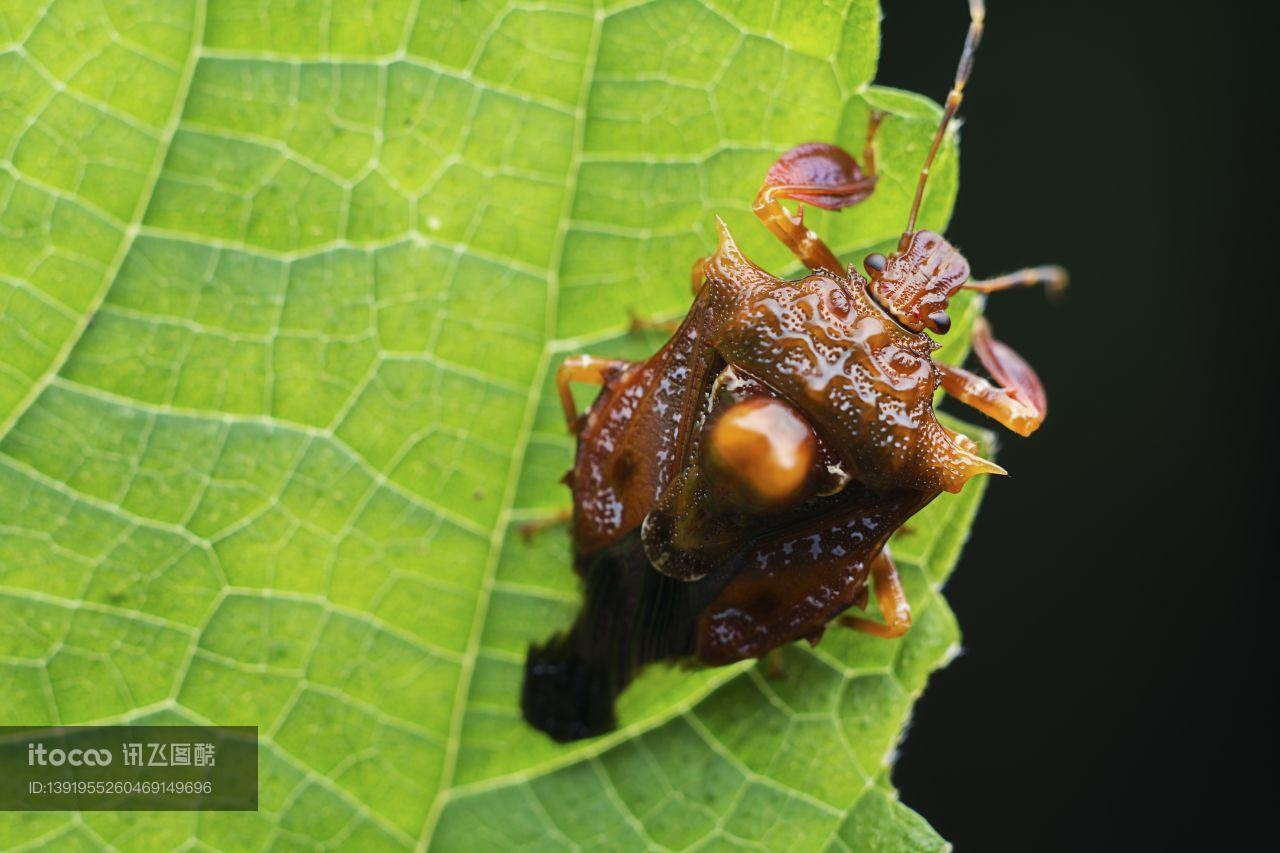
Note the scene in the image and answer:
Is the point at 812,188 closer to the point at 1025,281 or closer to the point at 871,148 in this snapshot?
the point at 871,148

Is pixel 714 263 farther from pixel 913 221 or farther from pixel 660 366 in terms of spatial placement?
pixel 913 221

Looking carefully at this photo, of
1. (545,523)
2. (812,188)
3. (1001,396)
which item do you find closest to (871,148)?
(812,188)

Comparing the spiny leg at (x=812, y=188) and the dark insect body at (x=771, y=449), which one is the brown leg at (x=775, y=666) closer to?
the dark insect body at (x=771, y=449)

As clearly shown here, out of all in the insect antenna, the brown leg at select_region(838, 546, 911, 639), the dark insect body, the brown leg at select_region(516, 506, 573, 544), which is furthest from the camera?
the brown leg at select_region(516, 506, 573, 544)

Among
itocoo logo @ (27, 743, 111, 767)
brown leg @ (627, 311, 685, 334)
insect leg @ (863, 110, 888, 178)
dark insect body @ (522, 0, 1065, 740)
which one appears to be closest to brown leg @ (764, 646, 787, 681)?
dark insect body @ (522, 0, 1065, 740)

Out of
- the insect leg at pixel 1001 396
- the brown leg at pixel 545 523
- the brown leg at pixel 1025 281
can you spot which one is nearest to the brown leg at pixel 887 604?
the insect leg at pixel 1001 396

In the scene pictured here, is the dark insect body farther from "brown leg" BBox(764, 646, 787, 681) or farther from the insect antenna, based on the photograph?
"brown leg" BBox(764, 646, 787, 681)
